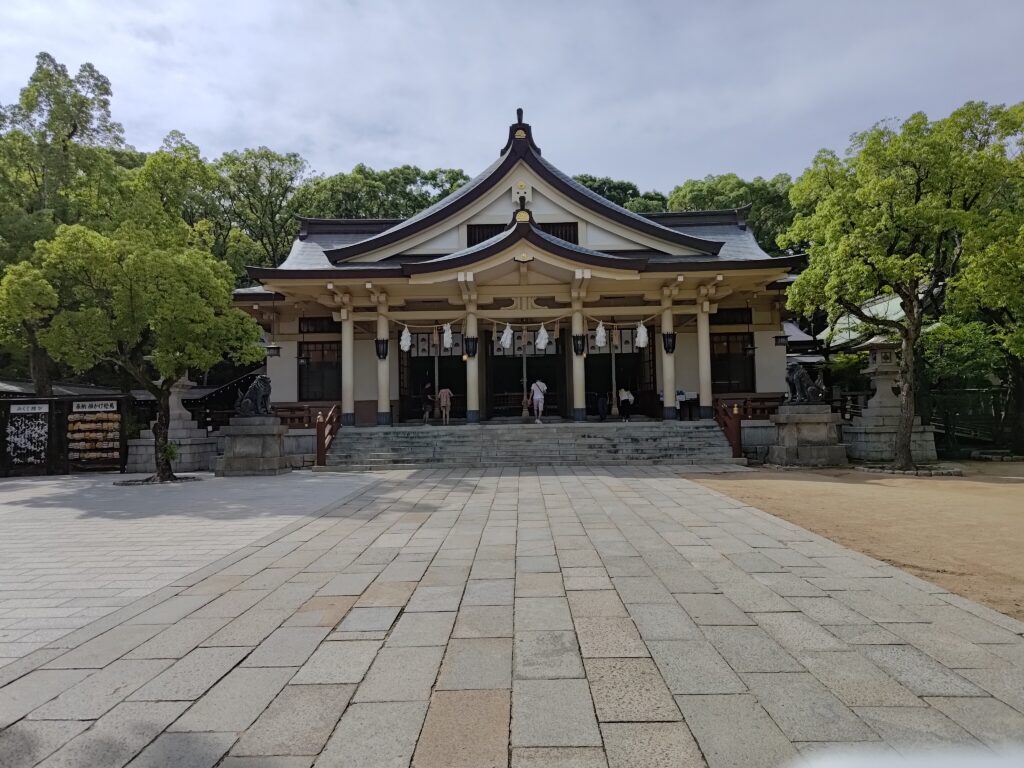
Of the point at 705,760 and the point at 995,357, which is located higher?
the point at 995,357

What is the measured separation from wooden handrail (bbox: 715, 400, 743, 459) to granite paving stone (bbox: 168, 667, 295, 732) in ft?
43.1

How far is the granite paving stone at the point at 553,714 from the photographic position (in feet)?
8.04

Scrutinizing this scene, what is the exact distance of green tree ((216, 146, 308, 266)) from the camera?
27.6 m

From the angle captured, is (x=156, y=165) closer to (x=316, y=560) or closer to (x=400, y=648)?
(x=316, y=560)

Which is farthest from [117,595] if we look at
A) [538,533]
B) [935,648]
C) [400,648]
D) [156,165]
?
[156,165]

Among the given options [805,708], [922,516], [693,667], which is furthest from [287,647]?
[922,516]

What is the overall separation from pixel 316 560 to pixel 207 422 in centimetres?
1234

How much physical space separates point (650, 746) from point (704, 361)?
1580cm

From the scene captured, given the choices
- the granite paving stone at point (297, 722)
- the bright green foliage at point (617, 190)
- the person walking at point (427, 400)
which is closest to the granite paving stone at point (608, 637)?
the granite paving stone at point (297, 722)

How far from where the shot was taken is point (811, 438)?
45.1 ft

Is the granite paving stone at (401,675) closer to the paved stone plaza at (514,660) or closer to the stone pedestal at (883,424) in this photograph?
the paved stone plaza at (514,660)

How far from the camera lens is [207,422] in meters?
16.0

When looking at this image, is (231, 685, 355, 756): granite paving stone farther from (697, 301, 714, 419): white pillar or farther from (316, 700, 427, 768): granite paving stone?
(697, 301, 714, 419): white pillar

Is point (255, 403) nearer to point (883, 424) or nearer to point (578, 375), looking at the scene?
point (578, 375)
